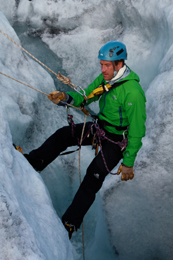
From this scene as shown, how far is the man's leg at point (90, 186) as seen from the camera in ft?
6.24

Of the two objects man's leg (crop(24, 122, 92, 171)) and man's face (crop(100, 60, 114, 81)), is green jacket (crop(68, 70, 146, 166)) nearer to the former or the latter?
man's face (crop(100, 60, 114, 81))

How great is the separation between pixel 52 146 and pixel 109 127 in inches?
22.5

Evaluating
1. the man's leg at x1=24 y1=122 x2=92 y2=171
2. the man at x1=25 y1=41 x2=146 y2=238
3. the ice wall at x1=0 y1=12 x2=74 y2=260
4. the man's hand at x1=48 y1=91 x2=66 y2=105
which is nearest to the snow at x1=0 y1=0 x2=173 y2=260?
the ice wall at x1=0 y1=12 x2=74 y2=260

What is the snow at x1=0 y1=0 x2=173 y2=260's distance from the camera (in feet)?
4.13

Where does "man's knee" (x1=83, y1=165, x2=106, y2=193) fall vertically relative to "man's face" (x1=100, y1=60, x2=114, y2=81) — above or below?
below

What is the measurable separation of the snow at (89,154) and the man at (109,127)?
13.1 inches

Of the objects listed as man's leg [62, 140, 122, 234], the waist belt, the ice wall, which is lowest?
man's leg [62, 140, 122, 234]

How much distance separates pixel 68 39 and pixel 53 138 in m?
2.59

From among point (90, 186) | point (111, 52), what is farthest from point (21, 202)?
point (111, 52)

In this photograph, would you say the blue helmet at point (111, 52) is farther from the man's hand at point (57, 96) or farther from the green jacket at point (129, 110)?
the man's hand at point (57, 96)

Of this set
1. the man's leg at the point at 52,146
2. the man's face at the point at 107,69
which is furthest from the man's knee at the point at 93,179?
the man's face at the point at 107,69

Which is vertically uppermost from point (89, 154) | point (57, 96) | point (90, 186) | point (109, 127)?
point (57, 96)

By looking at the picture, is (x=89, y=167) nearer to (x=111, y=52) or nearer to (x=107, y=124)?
(x=107, y=124)

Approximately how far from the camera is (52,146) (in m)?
2.23
